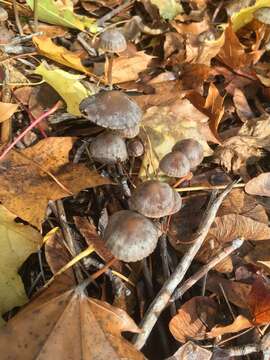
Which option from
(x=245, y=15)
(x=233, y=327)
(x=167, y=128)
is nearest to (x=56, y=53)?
(x=167, y=128)

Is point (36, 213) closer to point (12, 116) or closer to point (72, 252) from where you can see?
point (72, 252)

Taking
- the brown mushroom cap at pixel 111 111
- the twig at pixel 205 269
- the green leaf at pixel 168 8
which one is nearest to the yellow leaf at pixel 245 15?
the green leaf at pixel 168 8

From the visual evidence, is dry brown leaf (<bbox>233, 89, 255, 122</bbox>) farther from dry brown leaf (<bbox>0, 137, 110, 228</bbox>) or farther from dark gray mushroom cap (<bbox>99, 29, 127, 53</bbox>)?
dry brown leaf (<bbox>0, 137, 110, 228</bbox>)

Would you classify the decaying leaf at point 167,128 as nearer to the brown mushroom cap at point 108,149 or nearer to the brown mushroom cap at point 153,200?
the brown mushroom cap at point 108,149

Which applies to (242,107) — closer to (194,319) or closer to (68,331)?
(194,319)

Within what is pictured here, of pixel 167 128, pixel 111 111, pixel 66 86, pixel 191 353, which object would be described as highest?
pixel 111 111

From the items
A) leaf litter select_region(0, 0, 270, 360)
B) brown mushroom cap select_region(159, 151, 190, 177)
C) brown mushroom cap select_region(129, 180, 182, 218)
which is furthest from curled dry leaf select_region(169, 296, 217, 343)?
brown mushroom cap select_region(159, 151, 190, 177)

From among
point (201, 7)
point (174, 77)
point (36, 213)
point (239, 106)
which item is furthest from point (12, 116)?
point (201, 7)
